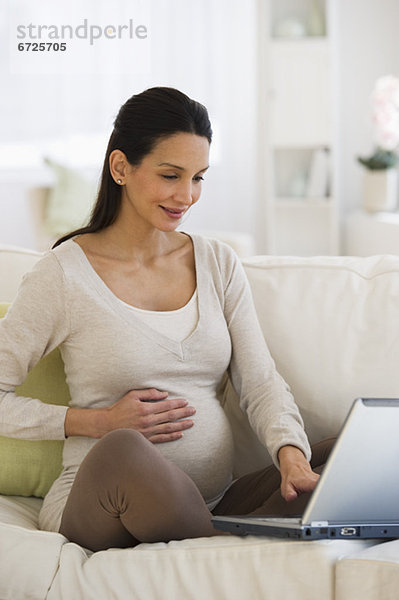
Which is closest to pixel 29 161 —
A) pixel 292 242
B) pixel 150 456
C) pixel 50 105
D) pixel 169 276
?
pixel 50 105

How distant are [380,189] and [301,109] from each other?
0.83m

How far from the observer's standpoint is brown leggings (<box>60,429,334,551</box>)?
51.4 inches

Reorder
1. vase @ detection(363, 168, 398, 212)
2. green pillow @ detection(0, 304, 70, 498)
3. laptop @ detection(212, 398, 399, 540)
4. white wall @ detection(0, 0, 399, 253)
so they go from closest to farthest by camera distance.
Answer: laptop @ detection(212, 398, 399, 540), green pillow @ detection(0, 304, 70, 498), vase @ detection(363, 168, 398, 212), white wall @ detection(0, 0, 399, 253)

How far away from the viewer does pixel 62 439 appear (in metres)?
1.55

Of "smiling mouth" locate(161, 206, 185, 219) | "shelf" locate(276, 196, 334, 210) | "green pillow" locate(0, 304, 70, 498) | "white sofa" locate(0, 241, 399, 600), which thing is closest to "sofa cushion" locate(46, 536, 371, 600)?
"white sofa" locate(0, 241, 399, 600)

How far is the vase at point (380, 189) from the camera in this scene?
4777 mm

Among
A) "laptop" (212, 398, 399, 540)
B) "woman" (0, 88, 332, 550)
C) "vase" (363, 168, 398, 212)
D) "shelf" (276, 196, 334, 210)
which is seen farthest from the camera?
"shelf" (276, 196, 334, 210)

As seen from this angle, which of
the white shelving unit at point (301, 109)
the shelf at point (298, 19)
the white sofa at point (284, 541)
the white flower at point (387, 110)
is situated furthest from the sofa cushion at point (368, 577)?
the shelf at point (298, 19)

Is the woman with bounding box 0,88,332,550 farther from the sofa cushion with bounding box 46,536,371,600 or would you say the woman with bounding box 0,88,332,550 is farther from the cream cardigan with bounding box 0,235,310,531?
the sofa cushion with bounding box 46,536,371,600

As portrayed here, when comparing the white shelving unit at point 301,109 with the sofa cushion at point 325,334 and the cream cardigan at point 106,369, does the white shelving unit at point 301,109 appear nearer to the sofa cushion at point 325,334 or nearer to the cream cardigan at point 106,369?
the sofa cushion at point 325,334

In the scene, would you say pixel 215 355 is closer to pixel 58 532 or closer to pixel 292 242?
pixel 58 532

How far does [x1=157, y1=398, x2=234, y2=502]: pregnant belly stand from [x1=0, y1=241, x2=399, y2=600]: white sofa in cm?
18

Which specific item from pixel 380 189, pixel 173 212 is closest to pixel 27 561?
pixel 173 212

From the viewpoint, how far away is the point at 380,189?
4816 millimetres
